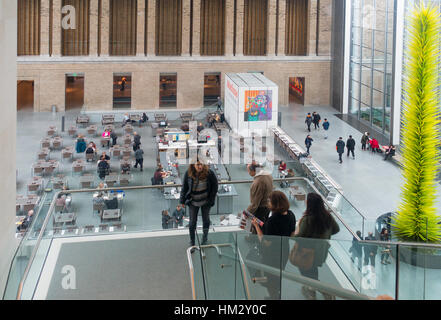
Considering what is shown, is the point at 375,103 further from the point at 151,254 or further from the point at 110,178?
the point at 151,254

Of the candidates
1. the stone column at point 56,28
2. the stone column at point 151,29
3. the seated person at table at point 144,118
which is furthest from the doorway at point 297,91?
the stone column at point 56,28

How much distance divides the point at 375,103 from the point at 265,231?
979 inches

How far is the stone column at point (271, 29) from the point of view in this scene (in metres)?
34.2

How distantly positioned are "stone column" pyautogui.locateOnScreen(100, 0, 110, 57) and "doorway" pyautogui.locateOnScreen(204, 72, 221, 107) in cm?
677

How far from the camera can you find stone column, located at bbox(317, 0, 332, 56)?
34594 mm

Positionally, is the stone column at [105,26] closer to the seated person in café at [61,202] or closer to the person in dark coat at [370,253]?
the seated person in café at [61,202]

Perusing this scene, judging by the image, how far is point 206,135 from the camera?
87.6 feet

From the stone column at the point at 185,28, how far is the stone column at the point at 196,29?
1.17 ft

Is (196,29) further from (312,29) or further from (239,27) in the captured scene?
(312,29)

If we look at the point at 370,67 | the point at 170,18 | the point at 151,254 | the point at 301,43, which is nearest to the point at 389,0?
the point at 370,67

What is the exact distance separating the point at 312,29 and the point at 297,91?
16.8 ft

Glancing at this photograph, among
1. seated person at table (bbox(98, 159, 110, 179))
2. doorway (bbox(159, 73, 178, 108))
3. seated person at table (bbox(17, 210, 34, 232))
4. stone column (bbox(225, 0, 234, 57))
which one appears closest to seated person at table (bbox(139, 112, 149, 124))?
doorway (bbox(159, 73, 178, 108))

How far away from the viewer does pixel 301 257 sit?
191 inches

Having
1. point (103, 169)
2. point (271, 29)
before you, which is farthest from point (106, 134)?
point (271, 29)
